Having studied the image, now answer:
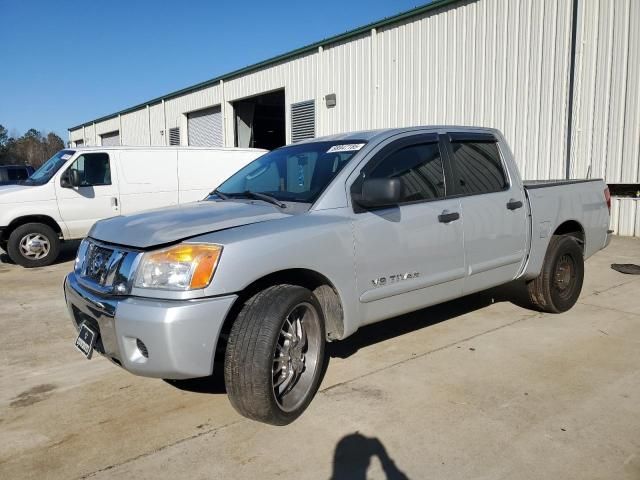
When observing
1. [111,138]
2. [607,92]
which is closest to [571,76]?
[607,92]

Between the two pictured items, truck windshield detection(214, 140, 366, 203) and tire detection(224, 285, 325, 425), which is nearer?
tire detection(224, 285, 325, 425)

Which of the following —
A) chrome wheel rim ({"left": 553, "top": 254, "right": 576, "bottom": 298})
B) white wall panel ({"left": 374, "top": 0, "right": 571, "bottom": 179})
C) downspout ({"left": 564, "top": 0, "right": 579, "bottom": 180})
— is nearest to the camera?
chrome wheel rim ({"left": 553, "top": 254, "right": 576, "bottom": 298})

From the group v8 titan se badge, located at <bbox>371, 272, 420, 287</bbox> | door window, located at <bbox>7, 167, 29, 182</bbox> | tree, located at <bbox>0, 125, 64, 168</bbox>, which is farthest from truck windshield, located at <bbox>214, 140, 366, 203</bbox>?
tree, located at <bbox>0, 125, 64, 168</bbox>

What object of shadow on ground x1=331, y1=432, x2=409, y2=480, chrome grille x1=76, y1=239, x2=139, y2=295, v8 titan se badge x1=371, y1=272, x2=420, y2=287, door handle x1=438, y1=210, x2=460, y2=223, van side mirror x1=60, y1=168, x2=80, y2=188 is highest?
van side mirror x1=60, y1=168, x2=80, y2=188

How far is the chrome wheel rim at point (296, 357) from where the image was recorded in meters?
3.15

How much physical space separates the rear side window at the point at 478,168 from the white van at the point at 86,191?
595cm

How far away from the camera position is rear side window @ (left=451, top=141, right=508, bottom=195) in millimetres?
4359

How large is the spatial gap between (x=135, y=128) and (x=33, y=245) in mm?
21974

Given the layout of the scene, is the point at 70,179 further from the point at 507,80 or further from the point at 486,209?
the point at 507,80

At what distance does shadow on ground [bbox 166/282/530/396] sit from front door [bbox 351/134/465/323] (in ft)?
2.54

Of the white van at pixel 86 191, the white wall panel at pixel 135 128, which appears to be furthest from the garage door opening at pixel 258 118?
the white van at pixel 86 191

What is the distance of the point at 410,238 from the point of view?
374 cm

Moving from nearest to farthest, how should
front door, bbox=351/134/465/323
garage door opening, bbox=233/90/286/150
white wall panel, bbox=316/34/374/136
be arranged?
front door, bbox=351/134/465/323
white wall panel, bbox=316/34/374/136
garage door opening, bbox=233/90/286/150

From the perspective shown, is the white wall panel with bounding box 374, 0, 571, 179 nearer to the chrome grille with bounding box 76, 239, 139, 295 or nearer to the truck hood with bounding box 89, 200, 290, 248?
the truck hood with bounding box 89, 200, 290, 248
